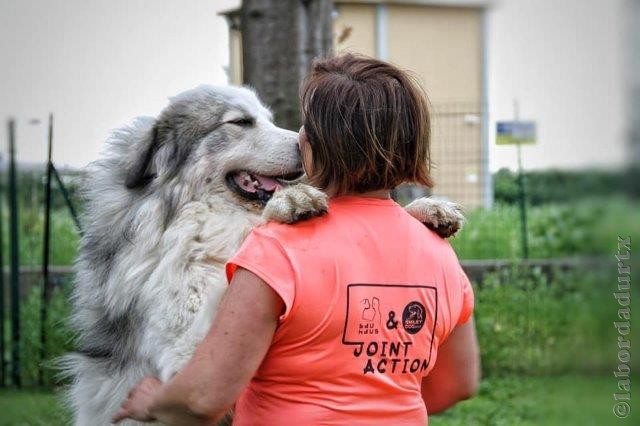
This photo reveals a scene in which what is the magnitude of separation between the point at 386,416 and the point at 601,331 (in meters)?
1.17

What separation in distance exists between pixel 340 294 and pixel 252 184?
5.07 feet

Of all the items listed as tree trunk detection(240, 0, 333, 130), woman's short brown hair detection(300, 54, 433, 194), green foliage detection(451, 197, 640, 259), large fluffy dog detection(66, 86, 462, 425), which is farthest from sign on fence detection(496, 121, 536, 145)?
woman's short brown hair detection(300, 54, 433, 194)

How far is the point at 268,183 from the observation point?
3857 mm

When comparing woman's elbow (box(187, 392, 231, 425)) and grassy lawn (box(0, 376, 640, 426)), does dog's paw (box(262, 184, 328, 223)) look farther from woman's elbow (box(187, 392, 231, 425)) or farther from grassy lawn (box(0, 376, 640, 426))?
grassy lawn (box(0, 376, 640, 426))

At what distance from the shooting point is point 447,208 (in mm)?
2930

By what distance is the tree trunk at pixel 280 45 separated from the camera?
5750 millimetres

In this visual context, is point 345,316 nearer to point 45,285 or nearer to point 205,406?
point 205,406

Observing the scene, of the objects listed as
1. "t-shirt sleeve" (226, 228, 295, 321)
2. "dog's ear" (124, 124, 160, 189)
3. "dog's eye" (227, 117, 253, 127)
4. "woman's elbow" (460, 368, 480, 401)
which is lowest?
"woman's elbow" (460, 368, 480, 401)

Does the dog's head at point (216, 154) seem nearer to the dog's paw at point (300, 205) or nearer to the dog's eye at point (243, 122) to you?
the dog's eye at point (243, 122)

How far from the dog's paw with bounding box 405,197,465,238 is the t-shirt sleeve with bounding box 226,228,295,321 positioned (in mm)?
642

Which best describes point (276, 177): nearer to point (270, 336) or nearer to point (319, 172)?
point (319, 172)

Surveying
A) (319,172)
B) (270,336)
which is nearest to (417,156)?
(319,172)

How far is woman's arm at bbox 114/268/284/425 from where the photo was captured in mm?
2355

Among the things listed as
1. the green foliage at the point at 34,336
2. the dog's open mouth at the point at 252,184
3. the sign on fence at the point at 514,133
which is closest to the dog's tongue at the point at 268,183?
the dog's open mouth at the point at 252,184
